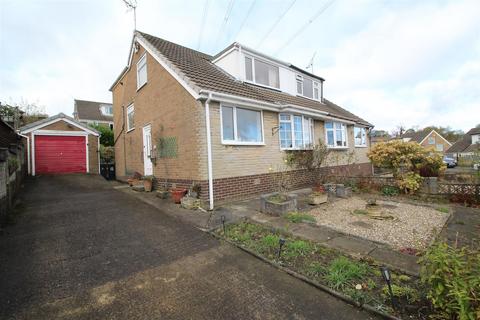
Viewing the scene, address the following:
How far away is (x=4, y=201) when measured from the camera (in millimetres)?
5930

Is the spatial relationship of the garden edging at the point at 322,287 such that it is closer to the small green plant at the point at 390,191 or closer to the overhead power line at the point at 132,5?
the small green plant at the point at 390,191

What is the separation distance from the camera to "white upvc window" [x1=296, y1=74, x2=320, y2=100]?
14.3 m

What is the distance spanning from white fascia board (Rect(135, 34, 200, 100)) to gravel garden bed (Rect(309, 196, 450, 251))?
5.64 m

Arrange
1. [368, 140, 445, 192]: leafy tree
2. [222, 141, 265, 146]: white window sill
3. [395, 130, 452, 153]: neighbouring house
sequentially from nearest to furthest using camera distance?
[222, 141, 265, 146]: white window sill < [368, 140, 445, 192]: leafy tree < [395, 130, 452, 153]: neighbouring house

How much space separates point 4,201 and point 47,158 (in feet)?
34.8

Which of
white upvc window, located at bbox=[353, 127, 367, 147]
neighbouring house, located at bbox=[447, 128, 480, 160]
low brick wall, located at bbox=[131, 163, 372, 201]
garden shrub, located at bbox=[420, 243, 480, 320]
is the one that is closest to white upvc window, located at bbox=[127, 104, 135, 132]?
low brick wall, located at bbox=[131, 163, 372, 201]

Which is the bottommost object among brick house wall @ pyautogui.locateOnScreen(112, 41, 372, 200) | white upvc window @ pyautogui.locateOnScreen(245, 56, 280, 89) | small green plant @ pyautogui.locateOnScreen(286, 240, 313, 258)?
small green plant @ pyautogui.locateOnScreen(286, 240, 313, 258)

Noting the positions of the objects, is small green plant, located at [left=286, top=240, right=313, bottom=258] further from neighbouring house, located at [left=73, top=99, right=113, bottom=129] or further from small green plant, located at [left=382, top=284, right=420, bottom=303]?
neighbouring house, located at [left=73, top=99, right=113, bottom=129]

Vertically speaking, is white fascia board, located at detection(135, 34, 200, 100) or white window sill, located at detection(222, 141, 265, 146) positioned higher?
white fascia board, located at detection(135, 34, 200, 100)

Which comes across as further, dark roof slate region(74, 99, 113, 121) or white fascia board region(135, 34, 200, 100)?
dark roof slate region(74, 99, 113, 121)

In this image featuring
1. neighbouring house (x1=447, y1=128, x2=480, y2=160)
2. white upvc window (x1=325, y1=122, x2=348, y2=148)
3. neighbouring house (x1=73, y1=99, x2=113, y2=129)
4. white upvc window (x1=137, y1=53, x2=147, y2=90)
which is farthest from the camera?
neighbouring house (x1=447, y1=128, x2=480, y2=160)

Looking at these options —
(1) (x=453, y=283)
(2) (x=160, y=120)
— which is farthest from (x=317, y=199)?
(2) (x=160, y=120)

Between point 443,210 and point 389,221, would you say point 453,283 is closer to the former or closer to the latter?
point 389,221

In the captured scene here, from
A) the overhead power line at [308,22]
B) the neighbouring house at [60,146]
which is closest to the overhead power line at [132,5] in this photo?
the overhead power line at [308,22]
